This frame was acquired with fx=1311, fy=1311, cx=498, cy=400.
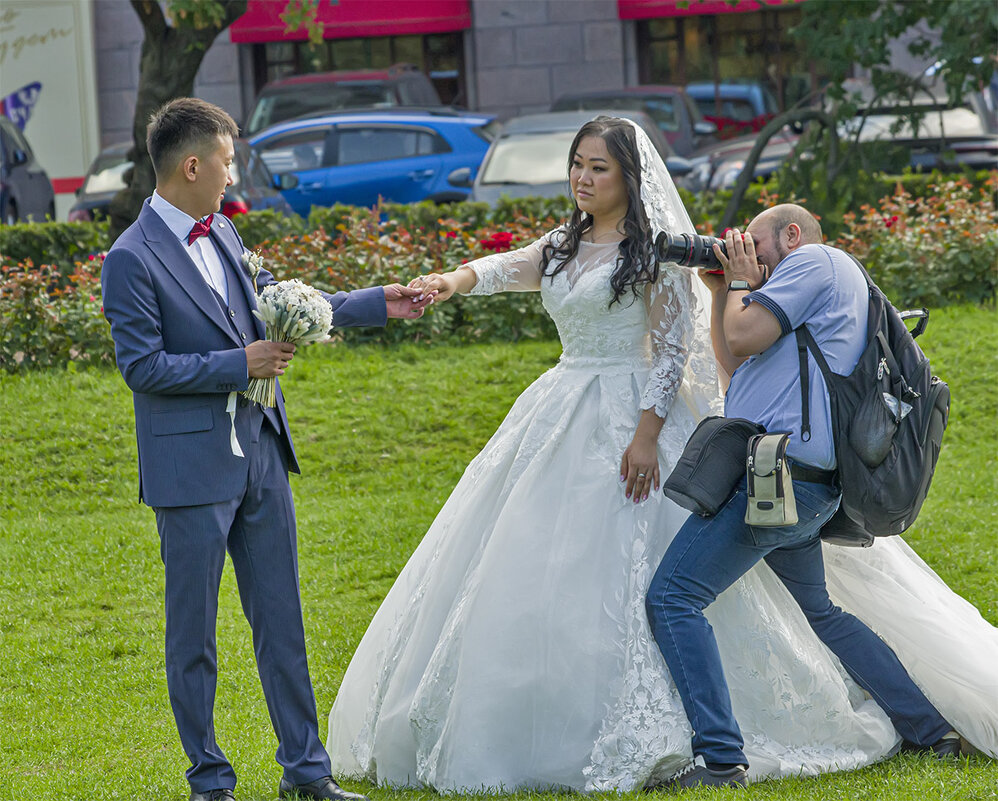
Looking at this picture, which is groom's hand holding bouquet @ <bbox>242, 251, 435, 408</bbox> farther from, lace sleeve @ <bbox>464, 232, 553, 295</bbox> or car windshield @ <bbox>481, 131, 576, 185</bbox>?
car windshield @ <bbox>481, 131, 576, 185</bbox>

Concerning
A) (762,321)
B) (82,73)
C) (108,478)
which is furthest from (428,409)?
(82,73)

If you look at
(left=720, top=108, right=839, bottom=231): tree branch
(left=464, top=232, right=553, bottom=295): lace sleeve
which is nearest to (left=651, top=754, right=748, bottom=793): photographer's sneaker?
(left=464, top=232, right=553, bottom=295): lace sleeve

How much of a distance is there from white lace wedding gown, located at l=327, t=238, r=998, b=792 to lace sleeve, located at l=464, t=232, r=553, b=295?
0.10 metres

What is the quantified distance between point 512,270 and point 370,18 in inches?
749

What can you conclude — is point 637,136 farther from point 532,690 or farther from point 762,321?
point 532,690

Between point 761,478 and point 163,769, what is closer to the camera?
point 761,478

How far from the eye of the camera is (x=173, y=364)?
3576mm

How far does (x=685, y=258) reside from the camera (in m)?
3.94

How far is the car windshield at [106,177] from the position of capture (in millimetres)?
15688

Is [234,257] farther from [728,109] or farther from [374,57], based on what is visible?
[374,57]

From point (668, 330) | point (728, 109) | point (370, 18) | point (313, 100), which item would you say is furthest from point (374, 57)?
point (668, 330)

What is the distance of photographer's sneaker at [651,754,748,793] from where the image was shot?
3.64m

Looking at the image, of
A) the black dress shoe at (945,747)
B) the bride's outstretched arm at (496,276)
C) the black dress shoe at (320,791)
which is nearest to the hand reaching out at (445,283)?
the bride's outstretched arm at (496,276)

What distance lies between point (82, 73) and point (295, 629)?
20.4 m
